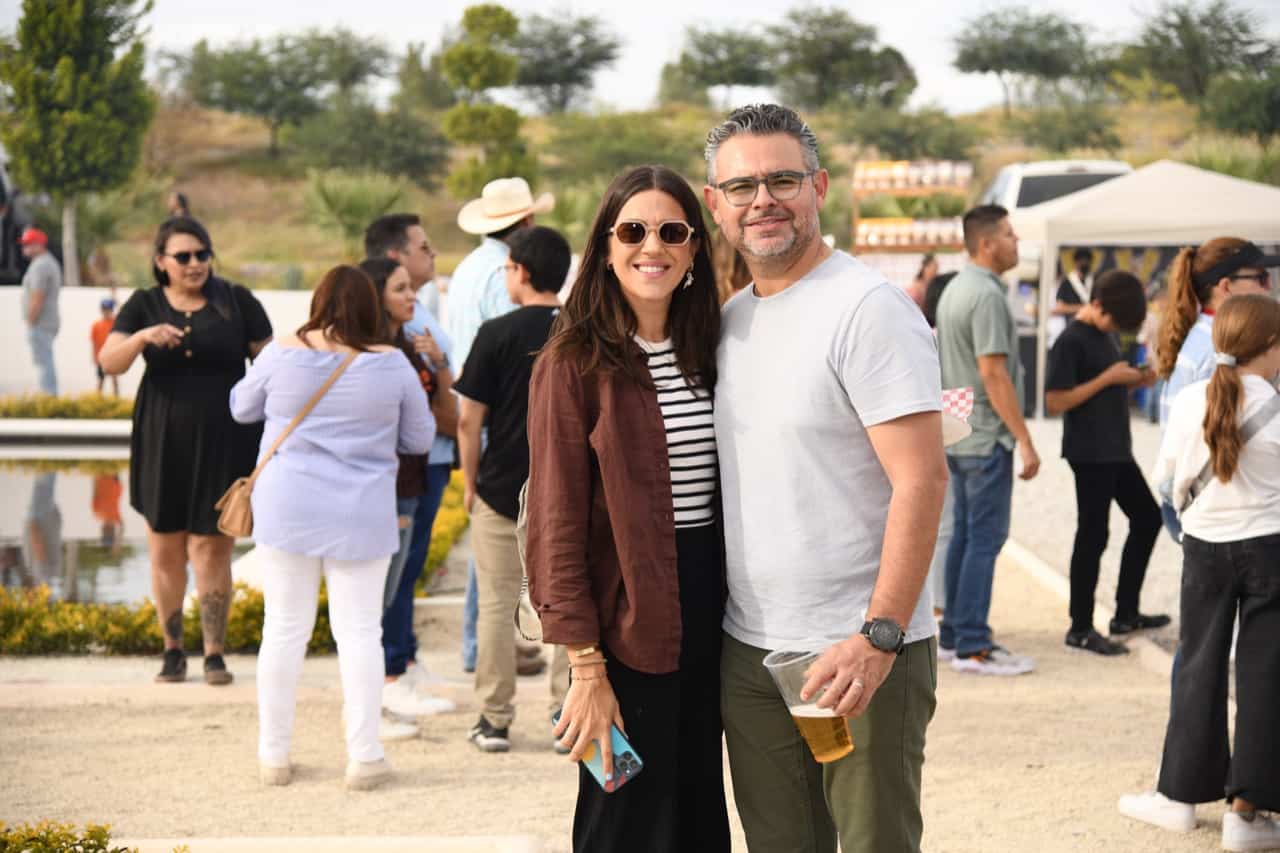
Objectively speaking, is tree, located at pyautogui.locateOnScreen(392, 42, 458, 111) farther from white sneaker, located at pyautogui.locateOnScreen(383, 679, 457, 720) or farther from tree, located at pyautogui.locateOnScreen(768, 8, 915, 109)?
white sneaker, located at pyautogui.locateOnScreen(383, 679, 457, 720)

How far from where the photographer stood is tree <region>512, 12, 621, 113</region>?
6309cm

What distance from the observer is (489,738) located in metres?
5.42

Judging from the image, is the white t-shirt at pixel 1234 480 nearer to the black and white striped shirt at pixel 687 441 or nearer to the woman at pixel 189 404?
the black and white striped shirt at pixel 687 441

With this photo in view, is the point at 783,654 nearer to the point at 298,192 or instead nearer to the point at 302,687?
the point at 302,687

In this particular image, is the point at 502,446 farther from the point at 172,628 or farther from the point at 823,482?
the point at 823,482

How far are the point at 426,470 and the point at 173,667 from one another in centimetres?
144

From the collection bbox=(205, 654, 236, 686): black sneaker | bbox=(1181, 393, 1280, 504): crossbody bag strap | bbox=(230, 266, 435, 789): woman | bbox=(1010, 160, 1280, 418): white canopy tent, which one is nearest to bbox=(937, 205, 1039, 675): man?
bbox=(1181, 393, 1280, 504): crossbody bag strap

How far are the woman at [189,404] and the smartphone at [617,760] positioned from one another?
3655 millimetres

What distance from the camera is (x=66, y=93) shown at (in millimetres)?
31750

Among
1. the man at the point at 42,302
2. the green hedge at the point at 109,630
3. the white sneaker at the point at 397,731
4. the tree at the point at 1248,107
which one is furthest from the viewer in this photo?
the tree at the point at 1248,107

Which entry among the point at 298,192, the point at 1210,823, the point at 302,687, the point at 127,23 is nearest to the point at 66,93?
→ the point at 127,23

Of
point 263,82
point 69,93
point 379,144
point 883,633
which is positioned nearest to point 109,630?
point 883,633

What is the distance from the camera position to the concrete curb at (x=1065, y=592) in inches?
262

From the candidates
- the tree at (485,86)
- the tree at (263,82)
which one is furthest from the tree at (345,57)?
the tree at (485,86)
